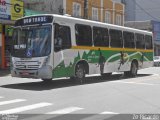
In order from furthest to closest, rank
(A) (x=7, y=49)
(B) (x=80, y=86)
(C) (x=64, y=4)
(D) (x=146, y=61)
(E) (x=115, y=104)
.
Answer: (C) (x=64, y=4) → (A) (x=7, y=49) → (D) (x=146, y=61) → (B) (x=80, y=86) → (E) (x=115, y=104)

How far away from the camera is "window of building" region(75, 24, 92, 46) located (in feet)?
61.6

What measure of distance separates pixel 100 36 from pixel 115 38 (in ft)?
5.78

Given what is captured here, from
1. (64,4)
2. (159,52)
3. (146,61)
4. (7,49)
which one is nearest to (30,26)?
(146,61)

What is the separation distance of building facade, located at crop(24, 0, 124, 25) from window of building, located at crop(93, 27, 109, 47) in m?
10.1

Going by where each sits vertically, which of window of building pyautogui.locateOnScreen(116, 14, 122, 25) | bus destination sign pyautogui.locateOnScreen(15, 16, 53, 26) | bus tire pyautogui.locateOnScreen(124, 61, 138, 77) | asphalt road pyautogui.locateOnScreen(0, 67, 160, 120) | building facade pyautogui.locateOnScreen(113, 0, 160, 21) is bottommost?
asphalt road pyautogui.locateOnScreen(0, 67, 160, 120)

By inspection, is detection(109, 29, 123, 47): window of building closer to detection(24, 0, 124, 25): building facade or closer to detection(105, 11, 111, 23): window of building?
detection(24, 0, 124, 25): building facade

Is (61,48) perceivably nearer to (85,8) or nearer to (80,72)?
(80,72)

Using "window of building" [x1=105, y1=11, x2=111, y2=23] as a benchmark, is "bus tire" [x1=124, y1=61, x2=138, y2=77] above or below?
below

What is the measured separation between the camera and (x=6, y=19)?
29.4 metres

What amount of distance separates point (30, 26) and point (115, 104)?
6.59m

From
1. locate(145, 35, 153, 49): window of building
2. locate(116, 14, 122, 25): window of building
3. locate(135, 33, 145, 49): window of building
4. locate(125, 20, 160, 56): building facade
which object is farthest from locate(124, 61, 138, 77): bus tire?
locate(125, 20, 160, 56): building facade

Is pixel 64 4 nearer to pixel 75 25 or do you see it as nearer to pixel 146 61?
pixel 146 61

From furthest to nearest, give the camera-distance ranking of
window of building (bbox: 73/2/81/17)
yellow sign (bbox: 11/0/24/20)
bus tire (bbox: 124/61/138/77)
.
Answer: window of building (bbox: 73/2/81/17)
yellow sign (bbox: 11/0/24/20)
bus tire (bbox: 124/61/138/77)

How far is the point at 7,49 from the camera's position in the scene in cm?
3200
